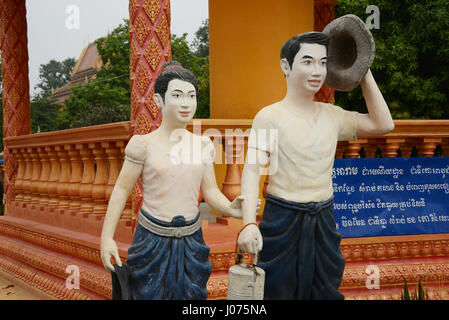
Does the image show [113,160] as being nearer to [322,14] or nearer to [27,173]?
[27,173]

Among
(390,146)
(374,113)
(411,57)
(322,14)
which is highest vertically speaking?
(411,57)

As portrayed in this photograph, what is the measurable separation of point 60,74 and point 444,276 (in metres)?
53.4

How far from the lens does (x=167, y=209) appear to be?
2605mm

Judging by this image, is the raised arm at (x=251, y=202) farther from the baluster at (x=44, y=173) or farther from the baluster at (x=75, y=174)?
the baluster at (x=44, y=173)

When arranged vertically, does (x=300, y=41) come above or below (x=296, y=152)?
above

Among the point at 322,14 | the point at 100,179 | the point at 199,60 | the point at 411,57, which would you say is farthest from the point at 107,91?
the point at 100,179

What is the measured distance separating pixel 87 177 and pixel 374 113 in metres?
3.16

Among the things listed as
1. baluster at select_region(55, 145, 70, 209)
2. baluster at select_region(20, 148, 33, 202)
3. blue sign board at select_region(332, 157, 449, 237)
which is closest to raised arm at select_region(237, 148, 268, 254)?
blue sign board at select_region(332, 157, 449, 237)

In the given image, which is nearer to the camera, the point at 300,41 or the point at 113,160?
the point at 300,41

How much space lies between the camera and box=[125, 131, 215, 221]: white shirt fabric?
261 centimetres

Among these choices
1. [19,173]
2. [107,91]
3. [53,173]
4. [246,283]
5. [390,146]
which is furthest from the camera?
[107,91]

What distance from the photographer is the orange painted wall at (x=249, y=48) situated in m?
5.86

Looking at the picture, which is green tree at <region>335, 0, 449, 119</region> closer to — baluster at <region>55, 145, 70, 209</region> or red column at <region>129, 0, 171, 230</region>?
baluster at <region>55, 145, 70, 209</region>

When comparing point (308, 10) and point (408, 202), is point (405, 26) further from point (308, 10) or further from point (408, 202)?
point (408, 202)
